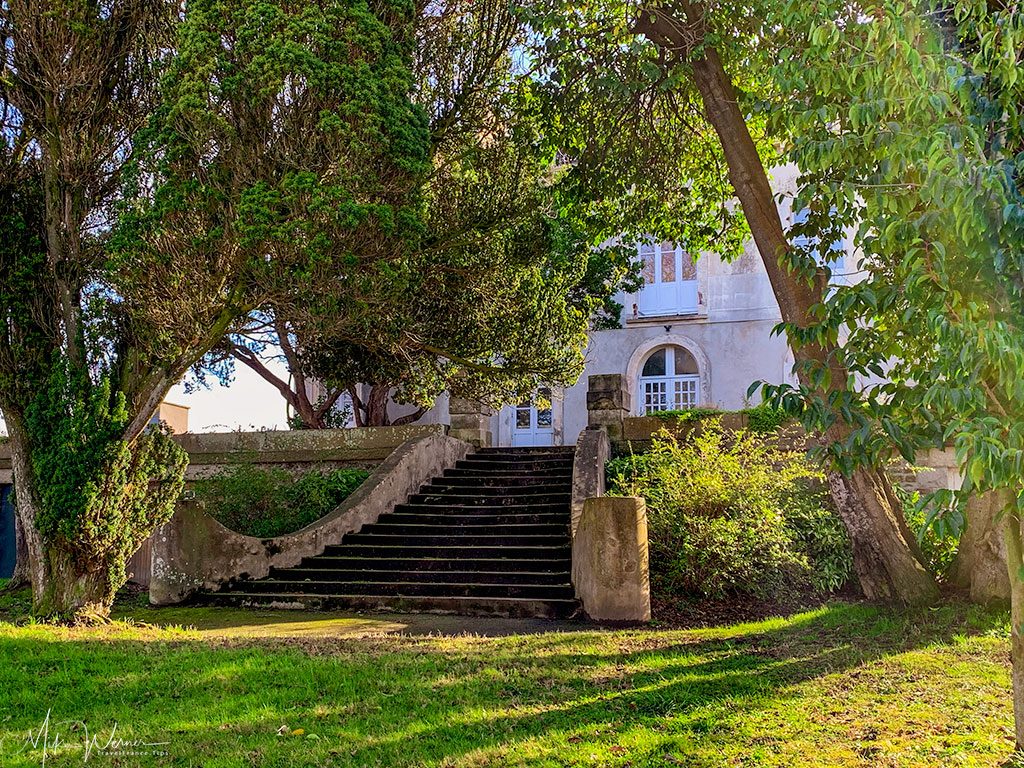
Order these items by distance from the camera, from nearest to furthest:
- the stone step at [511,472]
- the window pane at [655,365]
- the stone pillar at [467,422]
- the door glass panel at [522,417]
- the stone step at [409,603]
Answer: the stone step at [409,603] < the stone step at [511,472] < the stone pillar at [467,422] < the window pane at [655,365] < the door glass panel at [522,417]

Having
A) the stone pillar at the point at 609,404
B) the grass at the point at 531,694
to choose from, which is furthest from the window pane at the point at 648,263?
the grass at the point at 531,694

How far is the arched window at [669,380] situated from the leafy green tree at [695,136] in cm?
931

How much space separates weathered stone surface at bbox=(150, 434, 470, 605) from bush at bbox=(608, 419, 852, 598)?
12.1 feet

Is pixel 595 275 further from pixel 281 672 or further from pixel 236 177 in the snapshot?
pixel 281 672

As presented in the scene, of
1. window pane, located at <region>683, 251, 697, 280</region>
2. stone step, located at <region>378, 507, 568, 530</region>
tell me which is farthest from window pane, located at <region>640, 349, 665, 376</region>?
stone step, located at <region>378, 507, 568, 530</region>

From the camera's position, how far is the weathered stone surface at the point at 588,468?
10.1 metres

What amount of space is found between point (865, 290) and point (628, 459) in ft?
30.2

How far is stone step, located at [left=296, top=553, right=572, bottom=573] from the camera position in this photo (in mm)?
9727

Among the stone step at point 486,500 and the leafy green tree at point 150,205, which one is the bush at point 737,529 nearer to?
the stone step at point 486,500

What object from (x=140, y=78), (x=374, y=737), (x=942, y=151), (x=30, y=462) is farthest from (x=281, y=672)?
(x=140, y=78)

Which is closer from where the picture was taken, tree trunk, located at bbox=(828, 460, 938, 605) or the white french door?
tree trunk, located at bbox=(828, 460, 938, 605)

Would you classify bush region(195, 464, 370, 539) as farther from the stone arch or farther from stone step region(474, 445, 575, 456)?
the stone arch

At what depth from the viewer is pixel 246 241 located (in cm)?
723

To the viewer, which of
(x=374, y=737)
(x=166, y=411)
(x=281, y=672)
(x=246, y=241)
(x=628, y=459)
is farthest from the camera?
(x=166, y=411)
